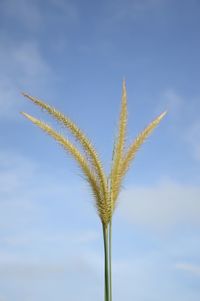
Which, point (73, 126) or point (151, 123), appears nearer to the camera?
point (73, 126)

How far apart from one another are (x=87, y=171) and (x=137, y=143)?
944mm

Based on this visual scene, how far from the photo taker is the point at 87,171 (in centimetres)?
644

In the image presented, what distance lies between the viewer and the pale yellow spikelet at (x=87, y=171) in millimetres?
6281

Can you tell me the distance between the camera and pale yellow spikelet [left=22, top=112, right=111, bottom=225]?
6281 millimetres

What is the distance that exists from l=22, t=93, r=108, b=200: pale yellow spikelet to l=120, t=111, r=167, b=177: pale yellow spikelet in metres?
0.34

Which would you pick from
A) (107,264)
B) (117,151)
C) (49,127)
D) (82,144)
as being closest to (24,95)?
(49,127)

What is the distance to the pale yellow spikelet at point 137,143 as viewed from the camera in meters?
6.57

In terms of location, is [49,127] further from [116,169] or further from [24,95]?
[116,169]

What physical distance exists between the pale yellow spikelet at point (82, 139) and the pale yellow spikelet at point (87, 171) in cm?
8

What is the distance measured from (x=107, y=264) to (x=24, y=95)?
273 centimetres

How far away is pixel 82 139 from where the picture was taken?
6.52 m

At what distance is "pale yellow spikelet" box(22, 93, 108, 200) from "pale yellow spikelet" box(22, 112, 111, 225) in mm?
77

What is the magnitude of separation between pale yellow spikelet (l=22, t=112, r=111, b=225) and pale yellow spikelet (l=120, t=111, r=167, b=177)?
44 cm

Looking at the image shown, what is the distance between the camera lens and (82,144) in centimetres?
654
